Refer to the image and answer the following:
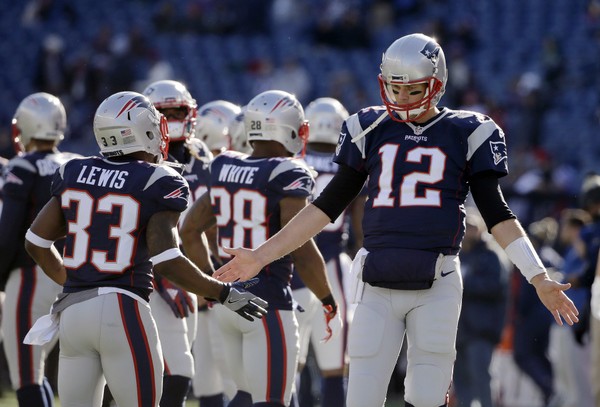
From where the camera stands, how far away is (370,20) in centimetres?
1781

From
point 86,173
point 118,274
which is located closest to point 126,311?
point 118,274

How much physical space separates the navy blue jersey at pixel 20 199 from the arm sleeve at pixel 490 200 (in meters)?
2.47

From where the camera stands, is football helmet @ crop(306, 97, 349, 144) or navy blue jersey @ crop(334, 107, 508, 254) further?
football helmet @ crop(306, 97, 349, 144)

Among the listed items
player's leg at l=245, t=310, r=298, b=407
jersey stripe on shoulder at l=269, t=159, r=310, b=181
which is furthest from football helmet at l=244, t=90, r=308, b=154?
player's leg at l=245, t=310, r=298, b=407

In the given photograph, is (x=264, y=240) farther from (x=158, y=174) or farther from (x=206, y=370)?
(x=206, y=370)

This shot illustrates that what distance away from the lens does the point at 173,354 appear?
5.88 meters

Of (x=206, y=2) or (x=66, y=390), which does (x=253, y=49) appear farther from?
(x=66, y=390)

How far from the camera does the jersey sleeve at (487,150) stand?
468 centimetres

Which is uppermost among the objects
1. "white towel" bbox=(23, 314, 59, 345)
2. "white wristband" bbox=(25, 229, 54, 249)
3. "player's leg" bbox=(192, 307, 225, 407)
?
"white wristband" bbox=(25, 229, 54, 249)

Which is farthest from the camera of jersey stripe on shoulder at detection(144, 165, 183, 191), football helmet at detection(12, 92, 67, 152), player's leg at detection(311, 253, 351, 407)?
player's leg at detection(311, 253, 351, 407)

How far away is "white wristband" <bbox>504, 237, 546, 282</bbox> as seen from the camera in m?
4.55

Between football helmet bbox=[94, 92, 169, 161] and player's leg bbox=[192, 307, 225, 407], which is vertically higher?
football helmet bbox=[94, 92, 169, 161]

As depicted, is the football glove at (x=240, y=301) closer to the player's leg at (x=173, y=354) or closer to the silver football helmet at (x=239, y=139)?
the player's leg at (x=173, y=354)

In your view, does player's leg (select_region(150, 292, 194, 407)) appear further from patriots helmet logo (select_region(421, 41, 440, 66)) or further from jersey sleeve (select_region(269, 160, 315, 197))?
patriots helmet logo (select_region(421, 41, 440, 66))
